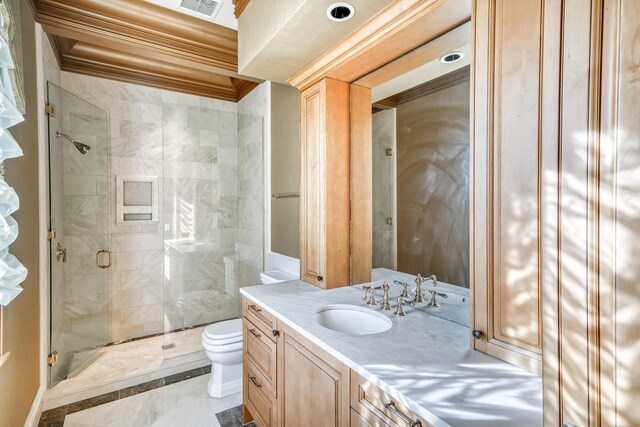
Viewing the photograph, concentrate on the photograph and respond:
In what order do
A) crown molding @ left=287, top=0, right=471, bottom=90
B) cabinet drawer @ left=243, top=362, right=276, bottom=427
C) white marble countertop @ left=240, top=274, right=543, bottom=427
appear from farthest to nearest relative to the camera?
cabinet drawer @ left=243, top=362, right=276, bottom=427 → crown molding @ left=287, top=0, right=471, bottom=90 → white marble countertop @ left=240, top=274, right=543, bottom=427

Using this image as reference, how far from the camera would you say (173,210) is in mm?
3445

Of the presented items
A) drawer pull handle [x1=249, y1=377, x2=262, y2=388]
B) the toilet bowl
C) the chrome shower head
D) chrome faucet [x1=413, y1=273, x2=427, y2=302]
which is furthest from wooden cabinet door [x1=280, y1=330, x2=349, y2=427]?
the chrome shower head

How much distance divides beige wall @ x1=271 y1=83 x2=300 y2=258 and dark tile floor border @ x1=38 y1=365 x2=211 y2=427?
121 cm

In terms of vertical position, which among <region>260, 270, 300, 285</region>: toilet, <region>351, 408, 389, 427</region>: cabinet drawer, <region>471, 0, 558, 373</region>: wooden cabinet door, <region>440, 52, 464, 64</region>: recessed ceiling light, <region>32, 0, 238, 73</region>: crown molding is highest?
<region>32, 0, 238, 73</region>: crown molding

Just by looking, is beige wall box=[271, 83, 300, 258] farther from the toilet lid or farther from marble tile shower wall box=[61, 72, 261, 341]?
marble tile shower wall box=[61, 72, 261, 341]

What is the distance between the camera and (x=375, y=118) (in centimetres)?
190

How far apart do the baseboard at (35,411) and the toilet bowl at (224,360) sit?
101cm

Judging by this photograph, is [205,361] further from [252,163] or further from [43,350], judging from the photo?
[252,163]

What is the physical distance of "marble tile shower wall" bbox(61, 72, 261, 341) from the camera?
3.21 meters

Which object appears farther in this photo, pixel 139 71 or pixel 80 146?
pixel 139 71

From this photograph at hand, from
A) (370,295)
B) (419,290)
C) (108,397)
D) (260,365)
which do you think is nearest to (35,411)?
(108,397)

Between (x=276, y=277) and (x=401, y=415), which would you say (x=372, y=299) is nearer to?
(x=401, y=415)

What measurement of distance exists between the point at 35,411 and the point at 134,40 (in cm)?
255

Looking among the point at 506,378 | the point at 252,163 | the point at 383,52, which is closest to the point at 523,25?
the point at 383,52
